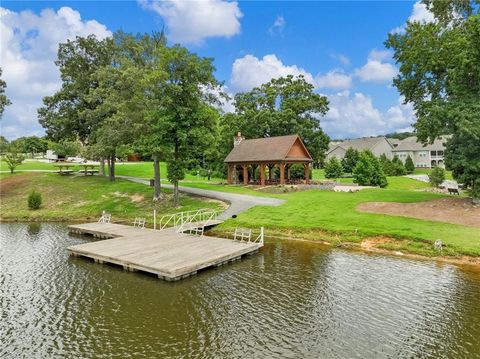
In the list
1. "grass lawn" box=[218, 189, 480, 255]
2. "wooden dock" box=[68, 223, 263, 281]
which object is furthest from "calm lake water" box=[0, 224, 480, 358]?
"grass lawn" box=[218, 189, 480, 255]

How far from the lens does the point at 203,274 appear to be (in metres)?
15.5

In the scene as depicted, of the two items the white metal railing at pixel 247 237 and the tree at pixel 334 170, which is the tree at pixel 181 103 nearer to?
the white metal railing at pixel 247 237

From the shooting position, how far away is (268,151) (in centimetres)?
4206

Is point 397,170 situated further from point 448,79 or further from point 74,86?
point 74,86

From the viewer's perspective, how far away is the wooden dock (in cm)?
1521

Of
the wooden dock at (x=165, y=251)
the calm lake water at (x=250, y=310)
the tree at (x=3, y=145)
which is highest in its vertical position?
the tree at (x=3, y=145)

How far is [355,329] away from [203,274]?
7476 millimetres

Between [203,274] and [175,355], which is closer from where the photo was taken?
[175,355]

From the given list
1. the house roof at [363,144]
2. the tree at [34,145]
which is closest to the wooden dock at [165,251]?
the house roof at [363,144]

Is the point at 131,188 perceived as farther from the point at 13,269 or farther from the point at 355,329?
the point at 355,329

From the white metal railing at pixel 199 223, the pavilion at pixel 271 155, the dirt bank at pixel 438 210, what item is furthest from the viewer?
the pavilion at pixel 271 155

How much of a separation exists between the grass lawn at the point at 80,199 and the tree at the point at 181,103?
190 inches

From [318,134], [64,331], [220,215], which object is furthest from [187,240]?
[318,134]

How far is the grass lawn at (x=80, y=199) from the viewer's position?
1217 inches
